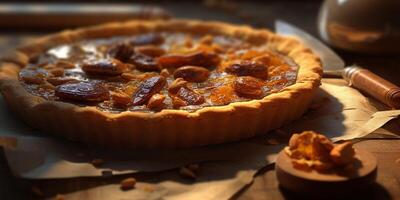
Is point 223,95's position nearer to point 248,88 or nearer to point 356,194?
point 248,88

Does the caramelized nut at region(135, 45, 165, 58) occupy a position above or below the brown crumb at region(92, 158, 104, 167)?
above

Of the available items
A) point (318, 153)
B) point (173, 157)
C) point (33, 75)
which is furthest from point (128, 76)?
point (318, 153)

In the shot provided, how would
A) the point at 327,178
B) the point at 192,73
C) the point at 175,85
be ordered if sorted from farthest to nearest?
the point at 192,73
the point at 175,85
the point at 327,178

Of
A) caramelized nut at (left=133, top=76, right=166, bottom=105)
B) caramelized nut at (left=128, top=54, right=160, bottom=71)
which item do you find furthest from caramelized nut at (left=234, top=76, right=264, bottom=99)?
caramelized nut at (left=128, top=54, right=160, bottom=71)

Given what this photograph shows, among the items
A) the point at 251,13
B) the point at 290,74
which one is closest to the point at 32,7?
the point at 251,13

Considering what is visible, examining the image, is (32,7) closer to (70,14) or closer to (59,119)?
(70,14)

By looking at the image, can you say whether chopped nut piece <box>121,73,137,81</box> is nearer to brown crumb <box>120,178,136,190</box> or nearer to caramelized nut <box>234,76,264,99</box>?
caramelized nut <box>234,76,264,99</box>
